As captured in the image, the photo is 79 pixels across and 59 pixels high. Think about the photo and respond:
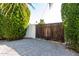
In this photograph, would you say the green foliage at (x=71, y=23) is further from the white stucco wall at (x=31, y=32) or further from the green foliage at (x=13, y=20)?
the green foliage at (x=13, y=20)

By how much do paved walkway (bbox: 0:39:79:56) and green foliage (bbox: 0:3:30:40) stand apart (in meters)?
0.26

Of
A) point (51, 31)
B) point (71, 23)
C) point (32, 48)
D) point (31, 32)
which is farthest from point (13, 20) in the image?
point (71, 23)

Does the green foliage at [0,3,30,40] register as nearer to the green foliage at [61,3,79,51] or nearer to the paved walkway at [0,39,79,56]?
the paved walkway at [0,39,79,56]

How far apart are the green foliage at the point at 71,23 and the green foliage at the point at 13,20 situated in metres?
1.20

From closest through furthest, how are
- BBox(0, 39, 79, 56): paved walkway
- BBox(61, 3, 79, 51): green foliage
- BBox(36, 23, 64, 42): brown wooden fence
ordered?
BBox(0, 39, 79, 56): paved walkway, BBox(61, 3, 79, 51): green foliage, BBox(36, 23, 64, 42): brown wooden fence

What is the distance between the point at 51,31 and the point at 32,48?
80 cm

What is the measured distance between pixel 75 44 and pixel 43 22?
1.23 meters

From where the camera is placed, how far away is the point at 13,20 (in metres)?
6.80

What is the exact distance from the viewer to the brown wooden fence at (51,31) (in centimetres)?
660

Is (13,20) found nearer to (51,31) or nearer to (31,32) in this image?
(31,32)

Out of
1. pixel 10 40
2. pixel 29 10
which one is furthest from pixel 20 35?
pixel 29 10

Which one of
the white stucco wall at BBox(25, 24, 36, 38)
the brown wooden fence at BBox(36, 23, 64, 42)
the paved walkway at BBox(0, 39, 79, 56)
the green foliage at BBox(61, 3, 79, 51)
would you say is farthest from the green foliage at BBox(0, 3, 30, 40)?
the green foliage at BBox(61, 3, 79, 51)

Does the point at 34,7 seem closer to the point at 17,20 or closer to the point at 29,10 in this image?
the point at 29,10

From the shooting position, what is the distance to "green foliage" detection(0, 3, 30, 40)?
21.0 ft
